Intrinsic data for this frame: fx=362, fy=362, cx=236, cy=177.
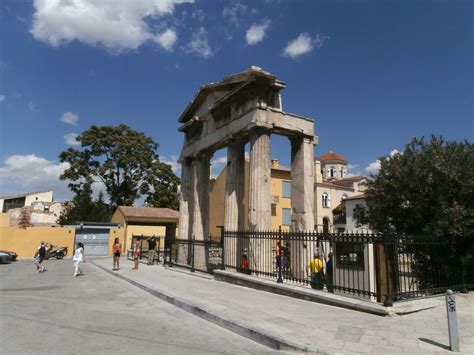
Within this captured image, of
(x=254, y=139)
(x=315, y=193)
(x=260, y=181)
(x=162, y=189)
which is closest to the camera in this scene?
(x=260, y=181)

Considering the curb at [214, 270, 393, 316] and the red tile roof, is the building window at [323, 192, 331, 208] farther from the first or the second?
the curb at [214, 270, 393, 316]

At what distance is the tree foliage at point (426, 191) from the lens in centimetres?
984

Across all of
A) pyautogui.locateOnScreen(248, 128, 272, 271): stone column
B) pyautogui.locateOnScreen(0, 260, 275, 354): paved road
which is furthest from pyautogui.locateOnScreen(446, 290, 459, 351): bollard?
pyautogui.locateOnScreen(248, 128, 272, 271): stone column

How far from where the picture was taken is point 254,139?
14281mm

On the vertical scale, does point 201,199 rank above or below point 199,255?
above

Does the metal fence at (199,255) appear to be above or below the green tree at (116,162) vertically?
below

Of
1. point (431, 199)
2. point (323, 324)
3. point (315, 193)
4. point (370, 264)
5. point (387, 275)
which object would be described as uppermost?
point (315, 193)

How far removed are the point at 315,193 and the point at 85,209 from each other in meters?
29.8

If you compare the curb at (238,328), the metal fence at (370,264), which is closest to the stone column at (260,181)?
the metal fence at (370,264)

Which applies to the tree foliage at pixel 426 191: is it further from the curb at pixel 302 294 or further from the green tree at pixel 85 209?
the green tree at pixel 85 209

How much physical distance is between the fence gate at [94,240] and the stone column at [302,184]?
24853 millimetres

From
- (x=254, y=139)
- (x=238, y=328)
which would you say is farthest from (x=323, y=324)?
(x=254, y=139)

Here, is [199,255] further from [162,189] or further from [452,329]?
[162,189]

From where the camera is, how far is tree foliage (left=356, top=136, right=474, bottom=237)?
9.84 metres
